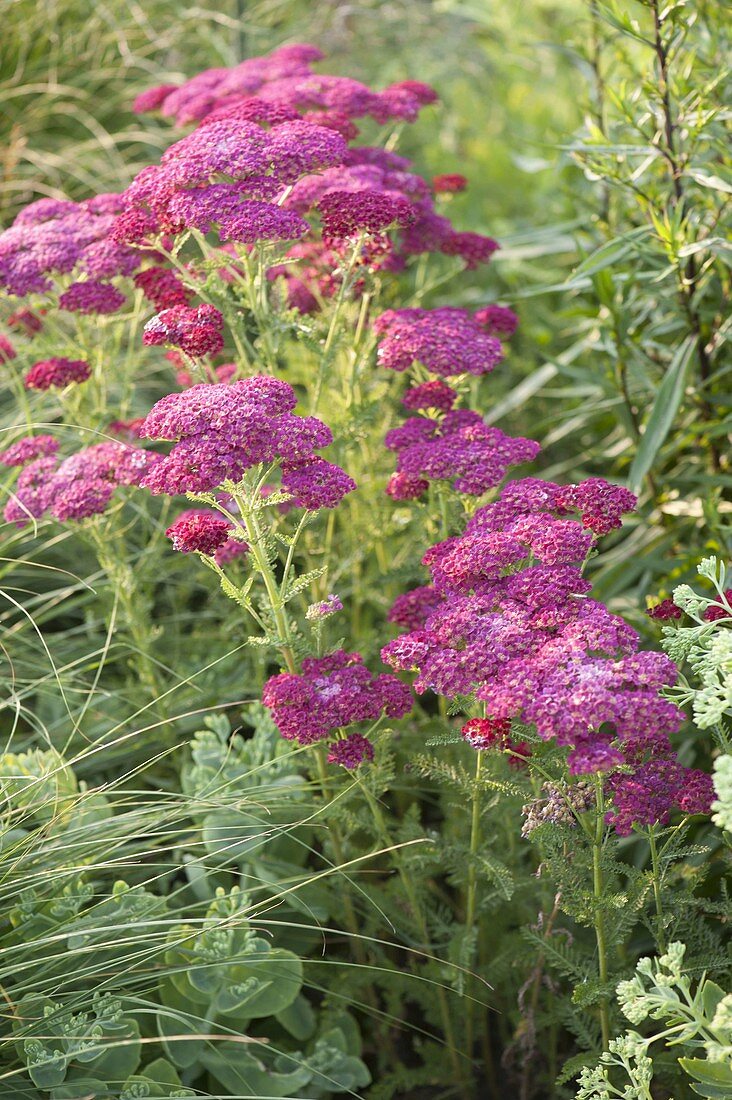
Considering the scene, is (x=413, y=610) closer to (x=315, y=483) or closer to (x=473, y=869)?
(x=315, y=483)

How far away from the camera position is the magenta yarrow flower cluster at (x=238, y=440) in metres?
1.52

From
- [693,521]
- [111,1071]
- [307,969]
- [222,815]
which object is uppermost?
[693,521]

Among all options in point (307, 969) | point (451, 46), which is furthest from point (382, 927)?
point (451, 46)

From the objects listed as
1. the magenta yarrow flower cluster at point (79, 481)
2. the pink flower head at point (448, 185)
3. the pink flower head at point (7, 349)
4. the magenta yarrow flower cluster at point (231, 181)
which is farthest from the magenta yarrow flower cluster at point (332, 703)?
the pink flower head at point (448, 185)

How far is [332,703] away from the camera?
161cm

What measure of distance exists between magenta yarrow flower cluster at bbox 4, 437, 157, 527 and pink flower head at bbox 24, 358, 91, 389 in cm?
13

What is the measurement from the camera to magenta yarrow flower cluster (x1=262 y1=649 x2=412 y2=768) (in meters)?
1.60

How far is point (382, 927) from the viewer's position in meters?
1.95

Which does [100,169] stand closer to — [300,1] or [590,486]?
[300,1]

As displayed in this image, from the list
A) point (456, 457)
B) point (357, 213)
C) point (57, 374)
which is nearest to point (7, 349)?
point (57, 374)

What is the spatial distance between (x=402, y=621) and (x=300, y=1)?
12.9ft

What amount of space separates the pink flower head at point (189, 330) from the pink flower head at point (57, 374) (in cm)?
30

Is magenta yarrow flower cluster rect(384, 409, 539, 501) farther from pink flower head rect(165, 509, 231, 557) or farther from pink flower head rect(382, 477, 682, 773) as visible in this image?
pink flower head rect(165, 509, 231, 557)

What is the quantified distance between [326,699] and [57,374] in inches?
33.1
